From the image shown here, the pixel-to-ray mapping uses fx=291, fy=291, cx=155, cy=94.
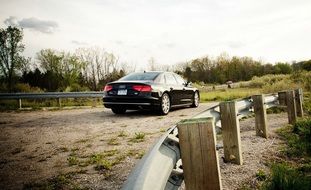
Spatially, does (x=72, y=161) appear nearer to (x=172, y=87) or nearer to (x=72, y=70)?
(x=172, y=87)

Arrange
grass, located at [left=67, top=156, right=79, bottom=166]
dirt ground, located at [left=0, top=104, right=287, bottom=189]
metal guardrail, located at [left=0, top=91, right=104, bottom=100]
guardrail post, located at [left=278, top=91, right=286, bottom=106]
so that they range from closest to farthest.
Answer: dirt ground, located at [left=0, top=104, right=287, bottom=189] → grass, located at [left=67, top=156, right=79, bottom=166] → guardrail post, located at [left=278, top=91, right=286, bottom=106] → metal guardrail, located at [left=0, top=91, right=104, bottom=100]

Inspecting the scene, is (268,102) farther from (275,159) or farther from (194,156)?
(194,156)

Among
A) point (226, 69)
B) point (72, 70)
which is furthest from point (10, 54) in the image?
point (226, 69)

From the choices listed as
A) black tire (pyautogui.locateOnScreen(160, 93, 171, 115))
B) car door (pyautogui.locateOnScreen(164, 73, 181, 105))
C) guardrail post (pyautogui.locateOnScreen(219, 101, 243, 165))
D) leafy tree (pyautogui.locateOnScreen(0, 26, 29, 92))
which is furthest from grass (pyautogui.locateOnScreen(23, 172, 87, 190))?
leafy tree (pyautogui.locateOnScreen(0, 26, 29, 92))

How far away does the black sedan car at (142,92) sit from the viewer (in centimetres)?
909

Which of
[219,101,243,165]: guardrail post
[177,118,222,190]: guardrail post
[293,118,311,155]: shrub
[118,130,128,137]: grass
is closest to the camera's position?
[177,118,222,190]: guardrail post

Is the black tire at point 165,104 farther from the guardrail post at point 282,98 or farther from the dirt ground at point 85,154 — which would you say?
the guardrail post at point 282,98

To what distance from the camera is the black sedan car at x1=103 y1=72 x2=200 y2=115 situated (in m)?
9.09

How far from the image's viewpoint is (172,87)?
10469mm

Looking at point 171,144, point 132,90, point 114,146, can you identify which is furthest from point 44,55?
point 171,144

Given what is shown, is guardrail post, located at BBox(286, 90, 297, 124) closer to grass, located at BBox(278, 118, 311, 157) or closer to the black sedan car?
grass, located at BBox(278, 118, 311, 157)

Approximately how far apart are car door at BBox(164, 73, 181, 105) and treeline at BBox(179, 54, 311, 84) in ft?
208

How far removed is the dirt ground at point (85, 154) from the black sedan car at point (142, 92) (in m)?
1.32

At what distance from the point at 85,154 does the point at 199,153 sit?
3.12 m
